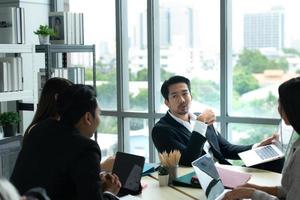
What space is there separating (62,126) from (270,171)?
1682 millimetres

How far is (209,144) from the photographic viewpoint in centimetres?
369

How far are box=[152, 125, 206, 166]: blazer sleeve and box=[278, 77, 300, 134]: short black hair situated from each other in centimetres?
107

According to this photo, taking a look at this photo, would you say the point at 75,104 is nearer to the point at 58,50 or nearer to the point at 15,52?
the point at 15,52

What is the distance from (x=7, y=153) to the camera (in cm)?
435

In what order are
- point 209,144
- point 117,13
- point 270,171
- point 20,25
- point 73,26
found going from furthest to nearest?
1. point 117,13
2. point 73,26
3. point 20,25
4. point 209,144
5. point 270,171

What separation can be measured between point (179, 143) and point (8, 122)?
1859 millimetres

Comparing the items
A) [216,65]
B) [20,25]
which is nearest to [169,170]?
[216,65]

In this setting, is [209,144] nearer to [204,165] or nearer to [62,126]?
[204,165]

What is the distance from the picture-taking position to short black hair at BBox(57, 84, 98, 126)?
213 centimetres

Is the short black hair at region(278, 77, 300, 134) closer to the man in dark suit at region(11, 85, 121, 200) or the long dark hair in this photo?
the man in dark suit at region(11, 85, 121, 200)

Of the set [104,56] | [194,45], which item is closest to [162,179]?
[194,45]

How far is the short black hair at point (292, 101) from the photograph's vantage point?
2215mm

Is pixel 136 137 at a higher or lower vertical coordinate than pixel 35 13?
lower

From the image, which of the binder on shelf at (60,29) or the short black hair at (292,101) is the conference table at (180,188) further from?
the binder on shelf at (60,29)
